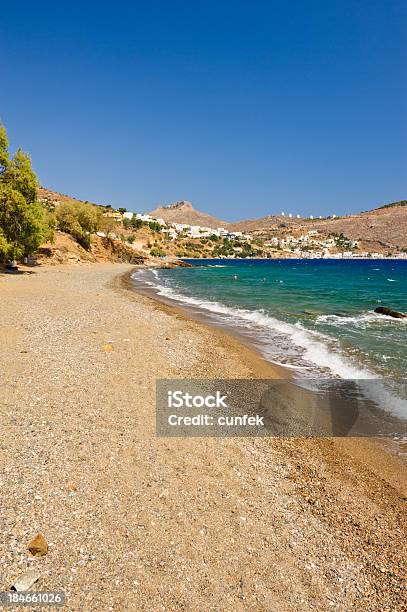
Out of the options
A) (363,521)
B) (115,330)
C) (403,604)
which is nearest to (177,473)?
(363,521)

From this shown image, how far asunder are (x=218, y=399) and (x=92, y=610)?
18.0 feet

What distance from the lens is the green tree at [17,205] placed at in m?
31.5

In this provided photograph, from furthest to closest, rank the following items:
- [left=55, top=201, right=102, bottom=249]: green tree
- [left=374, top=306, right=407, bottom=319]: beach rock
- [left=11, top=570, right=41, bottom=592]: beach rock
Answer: [left=55, top=201, right=102, bottom=249]: green tree → [left=374, top=306, right=407, bottom=319]: beach rock → [left=11, top=570, right=41, bottom=592]: beach rock

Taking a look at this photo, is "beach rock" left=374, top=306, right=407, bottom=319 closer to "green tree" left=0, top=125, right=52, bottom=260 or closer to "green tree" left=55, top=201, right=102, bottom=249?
"green tree" left=0, top=125, right=52, bottom=260

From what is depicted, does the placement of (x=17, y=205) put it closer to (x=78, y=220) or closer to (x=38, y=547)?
(x=38, y=547)

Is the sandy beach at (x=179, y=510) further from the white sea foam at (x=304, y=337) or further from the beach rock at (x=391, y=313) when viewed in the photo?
the beach rock at (x=391, y=313)

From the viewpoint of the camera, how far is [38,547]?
3797 millimetres

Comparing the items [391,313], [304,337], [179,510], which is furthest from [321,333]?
[179,510]

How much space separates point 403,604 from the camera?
3.72 metres

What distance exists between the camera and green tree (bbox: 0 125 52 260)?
1242 inches

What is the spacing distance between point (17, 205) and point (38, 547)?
110ft

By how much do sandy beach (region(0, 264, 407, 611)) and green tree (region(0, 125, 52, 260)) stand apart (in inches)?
1106

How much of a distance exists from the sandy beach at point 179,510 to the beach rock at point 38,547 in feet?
0.20

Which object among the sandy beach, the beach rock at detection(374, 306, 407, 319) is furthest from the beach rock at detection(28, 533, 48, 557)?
the beach rock at detection(374, 306, 407, 319)
